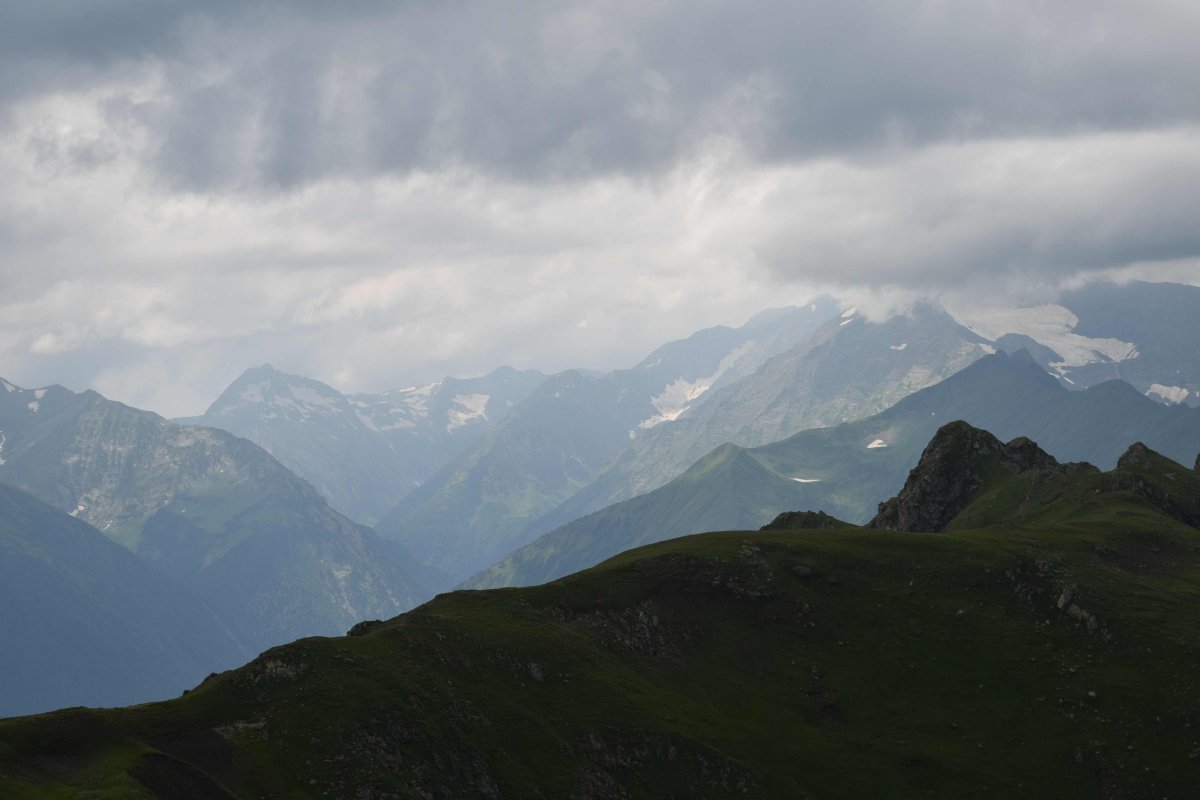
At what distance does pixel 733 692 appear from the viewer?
121312mm

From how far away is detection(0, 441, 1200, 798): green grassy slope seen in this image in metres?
89.5

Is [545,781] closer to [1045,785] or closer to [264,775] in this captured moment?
[264,775]

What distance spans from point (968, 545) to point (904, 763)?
148 ft

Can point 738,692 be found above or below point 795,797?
above

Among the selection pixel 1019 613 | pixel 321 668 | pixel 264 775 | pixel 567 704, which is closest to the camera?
pixel 264 775

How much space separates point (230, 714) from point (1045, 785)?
244 feet

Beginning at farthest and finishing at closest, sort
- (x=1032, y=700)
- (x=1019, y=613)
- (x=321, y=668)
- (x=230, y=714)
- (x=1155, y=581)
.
A: (x=1155, y=581) → (x=1019, y=613) → (x=1032, y=700) → (x=321, y=668) → (x=230, y=714)

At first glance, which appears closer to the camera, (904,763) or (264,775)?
(264,775)

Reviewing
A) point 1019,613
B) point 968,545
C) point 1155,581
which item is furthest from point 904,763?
point 1155,581

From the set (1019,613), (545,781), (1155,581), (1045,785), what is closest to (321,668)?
(545,781)

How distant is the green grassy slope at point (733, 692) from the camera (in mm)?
89500

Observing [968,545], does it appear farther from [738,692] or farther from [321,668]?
[321,668]

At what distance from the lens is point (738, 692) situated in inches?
4779

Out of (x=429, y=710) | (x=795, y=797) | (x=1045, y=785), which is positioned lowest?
(x=1045, y=785)
